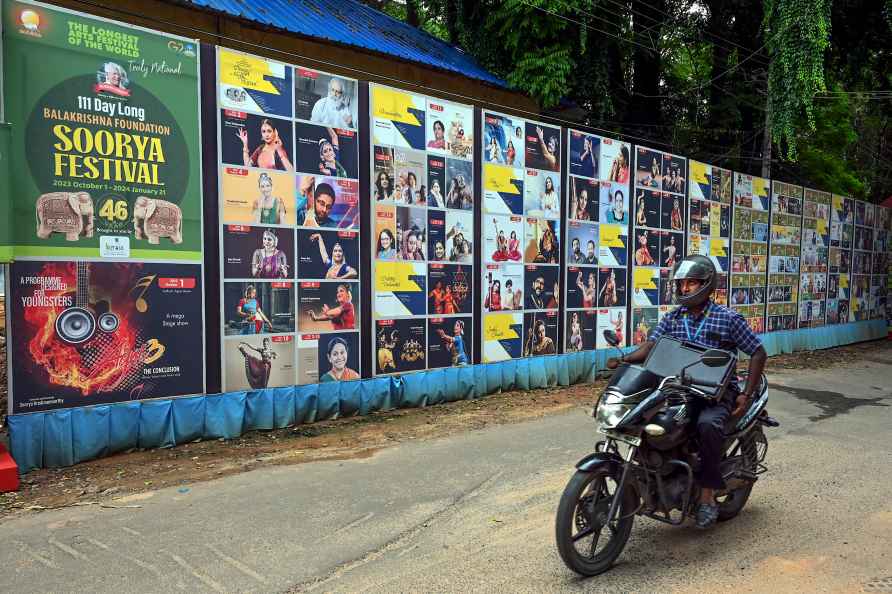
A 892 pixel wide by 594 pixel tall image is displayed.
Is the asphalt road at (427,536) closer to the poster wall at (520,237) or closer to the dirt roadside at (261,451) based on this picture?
the dirt roadside at (261,451)

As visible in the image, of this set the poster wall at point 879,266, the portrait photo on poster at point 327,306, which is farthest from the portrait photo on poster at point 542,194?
the poster wall at point 879,266

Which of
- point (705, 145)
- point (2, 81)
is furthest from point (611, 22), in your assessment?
point (2, 81)

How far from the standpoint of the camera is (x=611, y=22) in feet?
47.7

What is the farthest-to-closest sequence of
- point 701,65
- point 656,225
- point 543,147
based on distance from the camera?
point 701,65, point 656,225, point 543,147

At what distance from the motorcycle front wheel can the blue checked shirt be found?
1.17 metres

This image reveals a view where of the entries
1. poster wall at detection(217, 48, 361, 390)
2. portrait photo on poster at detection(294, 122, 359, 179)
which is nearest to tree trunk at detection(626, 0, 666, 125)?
portrait photo on poster at detection(294, 122, 359, 179)

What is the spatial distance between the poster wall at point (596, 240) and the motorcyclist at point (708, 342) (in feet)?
20.4

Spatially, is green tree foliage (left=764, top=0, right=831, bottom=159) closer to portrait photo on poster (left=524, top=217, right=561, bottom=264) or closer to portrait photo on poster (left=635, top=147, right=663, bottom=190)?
portrait photo on poster (left=635, top=147, right=663, bottom=190)

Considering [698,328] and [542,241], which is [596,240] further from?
[698,328]

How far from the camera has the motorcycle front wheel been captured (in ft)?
11.9

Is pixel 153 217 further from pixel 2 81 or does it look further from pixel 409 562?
pixel 409 562

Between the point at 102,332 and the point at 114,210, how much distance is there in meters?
1.15

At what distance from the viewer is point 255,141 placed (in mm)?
7059

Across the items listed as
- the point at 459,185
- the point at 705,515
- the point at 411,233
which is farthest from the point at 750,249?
the point at 705,515
